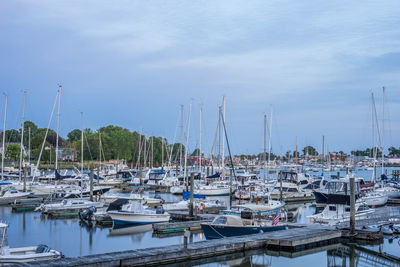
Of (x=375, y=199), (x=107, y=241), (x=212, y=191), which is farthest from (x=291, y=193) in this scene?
(x=107, y=241)

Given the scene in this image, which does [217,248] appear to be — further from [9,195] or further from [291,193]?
[9,195]

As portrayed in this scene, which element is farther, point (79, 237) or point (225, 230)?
point (79, 237)

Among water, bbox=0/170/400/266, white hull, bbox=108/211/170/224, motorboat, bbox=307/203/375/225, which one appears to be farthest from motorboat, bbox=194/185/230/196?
motorboat, bbox=307/203/375/225

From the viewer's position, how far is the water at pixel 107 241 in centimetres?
2572

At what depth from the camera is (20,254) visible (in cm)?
2272

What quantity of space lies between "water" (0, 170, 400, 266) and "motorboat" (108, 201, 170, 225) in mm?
731

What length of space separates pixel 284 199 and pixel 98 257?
122 ft

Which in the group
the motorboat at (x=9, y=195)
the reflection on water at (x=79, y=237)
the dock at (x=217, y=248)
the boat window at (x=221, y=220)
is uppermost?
the boat window at (x=221, y=220)

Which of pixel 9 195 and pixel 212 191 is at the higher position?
pixel 9 195

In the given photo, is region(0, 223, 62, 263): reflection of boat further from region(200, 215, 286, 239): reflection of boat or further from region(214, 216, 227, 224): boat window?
region(214, 216, 227, 224): boat window

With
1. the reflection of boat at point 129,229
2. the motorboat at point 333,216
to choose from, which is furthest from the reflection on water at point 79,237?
the motorboat at point 333,216

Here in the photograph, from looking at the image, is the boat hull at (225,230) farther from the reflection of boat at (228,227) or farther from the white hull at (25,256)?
the white hull at (25,256)

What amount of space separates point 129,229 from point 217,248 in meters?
12.1

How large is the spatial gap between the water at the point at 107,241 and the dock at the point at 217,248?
18.8 inches
